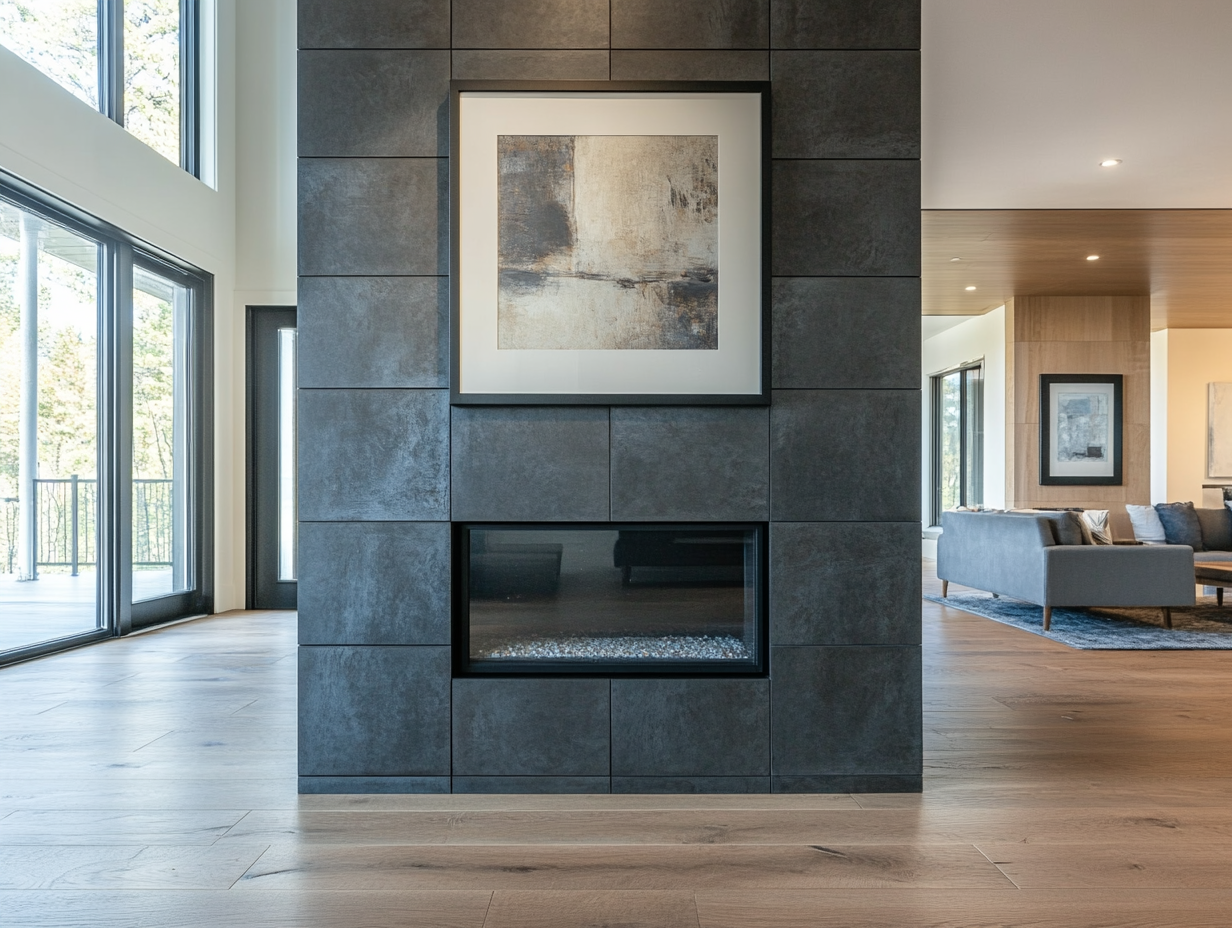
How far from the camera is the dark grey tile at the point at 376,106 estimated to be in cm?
229

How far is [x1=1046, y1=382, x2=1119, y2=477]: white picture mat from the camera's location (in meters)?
8.01

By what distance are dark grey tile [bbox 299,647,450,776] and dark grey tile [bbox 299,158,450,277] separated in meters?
1.04

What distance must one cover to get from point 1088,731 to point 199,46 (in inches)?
247

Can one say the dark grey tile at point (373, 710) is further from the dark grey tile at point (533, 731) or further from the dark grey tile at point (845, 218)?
the dark grey tile at point (845, 218)

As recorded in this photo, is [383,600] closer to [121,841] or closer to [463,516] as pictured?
[463,516]

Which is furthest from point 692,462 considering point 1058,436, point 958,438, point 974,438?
point 958,438

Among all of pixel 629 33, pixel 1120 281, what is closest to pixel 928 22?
pixel 629 33


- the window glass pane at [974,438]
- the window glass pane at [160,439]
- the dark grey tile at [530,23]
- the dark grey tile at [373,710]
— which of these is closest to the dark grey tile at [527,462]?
the dark grey tile at [373,710]

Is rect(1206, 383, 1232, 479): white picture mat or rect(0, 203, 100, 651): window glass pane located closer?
rect(0, 203, 100, 651): window glass pane

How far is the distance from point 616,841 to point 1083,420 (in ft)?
24.9

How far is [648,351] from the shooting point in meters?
2.30

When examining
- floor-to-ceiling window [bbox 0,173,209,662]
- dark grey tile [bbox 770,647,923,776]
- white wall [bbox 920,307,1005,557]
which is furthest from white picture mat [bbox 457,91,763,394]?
white wall [bbox 920,307,1005,557]

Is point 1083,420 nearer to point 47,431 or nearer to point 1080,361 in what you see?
point 1080,361

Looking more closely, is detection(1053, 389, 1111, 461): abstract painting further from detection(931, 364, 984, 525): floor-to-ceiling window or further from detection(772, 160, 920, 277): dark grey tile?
detection(772, 160, 920, 277): dark grey tile
